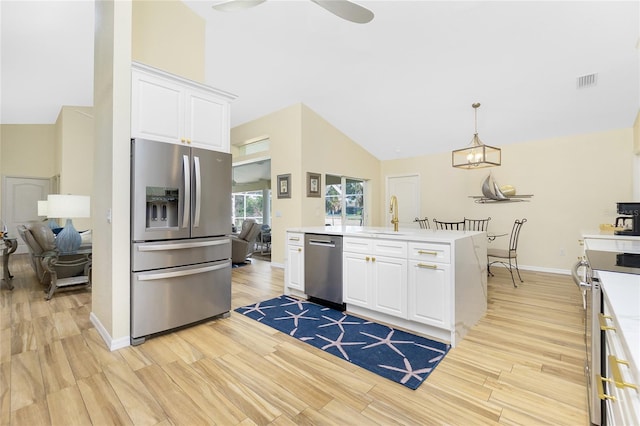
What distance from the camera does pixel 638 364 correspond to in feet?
1.74

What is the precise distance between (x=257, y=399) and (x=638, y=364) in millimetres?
1763

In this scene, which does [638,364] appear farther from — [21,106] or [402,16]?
[21,106]

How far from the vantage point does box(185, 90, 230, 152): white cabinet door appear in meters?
2.75

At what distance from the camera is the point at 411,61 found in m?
3.85

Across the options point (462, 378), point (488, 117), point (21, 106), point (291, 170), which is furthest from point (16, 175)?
point (488, 117)

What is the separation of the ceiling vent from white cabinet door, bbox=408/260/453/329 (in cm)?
341

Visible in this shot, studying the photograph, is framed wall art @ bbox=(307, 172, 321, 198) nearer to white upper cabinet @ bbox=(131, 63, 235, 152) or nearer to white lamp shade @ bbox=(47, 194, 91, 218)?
white upper cabinet @ bbox=(131, 63, 235, 152)

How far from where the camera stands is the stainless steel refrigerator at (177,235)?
239 cm

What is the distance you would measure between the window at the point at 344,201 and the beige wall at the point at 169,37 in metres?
3.80

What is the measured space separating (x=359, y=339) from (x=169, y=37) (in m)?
3.85

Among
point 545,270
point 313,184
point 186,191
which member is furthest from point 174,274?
point 545,270

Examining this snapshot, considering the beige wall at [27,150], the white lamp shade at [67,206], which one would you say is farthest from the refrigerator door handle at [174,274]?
the beige wall at [27,150]

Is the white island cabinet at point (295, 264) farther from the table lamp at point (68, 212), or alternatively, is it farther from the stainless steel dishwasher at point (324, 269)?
the table lamp at point (68, 212)

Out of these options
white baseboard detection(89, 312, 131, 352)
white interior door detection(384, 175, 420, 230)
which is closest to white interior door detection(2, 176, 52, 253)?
white baseboard detection(89, 312, 131, 352)
